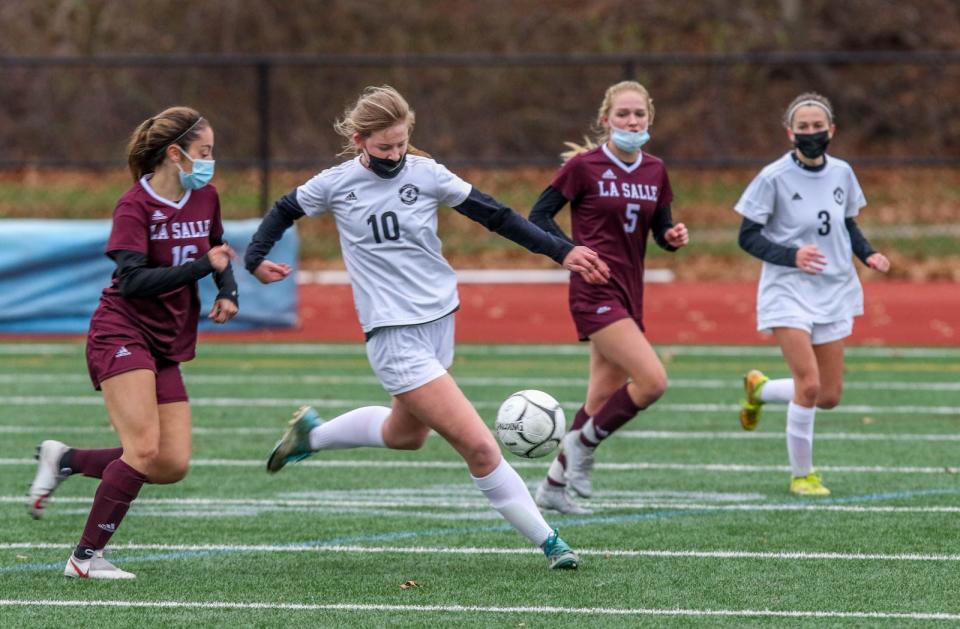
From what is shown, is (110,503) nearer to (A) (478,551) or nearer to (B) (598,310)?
(A) (478,551)

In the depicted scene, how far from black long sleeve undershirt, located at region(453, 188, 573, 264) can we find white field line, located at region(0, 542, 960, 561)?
4.35 feet

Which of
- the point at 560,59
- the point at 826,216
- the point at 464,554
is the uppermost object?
the point at 560,59

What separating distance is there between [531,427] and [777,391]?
8.72ft

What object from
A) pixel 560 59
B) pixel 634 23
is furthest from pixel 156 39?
pixel 560 59

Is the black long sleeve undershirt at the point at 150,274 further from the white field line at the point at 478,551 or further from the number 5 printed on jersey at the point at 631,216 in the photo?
the number 5 printed on jersey at the point at 631,216

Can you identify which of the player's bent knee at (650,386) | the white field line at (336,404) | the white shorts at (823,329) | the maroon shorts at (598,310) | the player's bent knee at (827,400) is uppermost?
the maroon shorts at (598,310)

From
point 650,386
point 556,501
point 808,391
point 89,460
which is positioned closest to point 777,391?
point 808,391

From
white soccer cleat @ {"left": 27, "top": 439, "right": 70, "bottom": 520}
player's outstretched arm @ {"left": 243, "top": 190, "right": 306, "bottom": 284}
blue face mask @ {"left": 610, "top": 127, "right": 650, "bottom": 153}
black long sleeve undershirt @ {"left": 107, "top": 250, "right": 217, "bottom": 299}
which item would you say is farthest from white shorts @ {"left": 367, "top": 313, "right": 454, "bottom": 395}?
blue face mask @ {"left": 610, "top": 127, "right": 650, "bottom": 153}

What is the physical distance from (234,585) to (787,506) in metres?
2.93

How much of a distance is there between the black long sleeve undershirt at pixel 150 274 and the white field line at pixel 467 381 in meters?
6.45

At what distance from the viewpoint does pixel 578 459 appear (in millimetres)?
8242

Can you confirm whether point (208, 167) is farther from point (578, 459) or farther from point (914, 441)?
point (914, 441)

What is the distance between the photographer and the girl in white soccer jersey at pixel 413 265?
6.43m

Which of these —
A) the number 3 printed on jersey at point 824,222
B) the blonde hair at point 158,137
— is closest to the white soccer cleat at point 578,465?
the number 3 printed on jersey at point 824,222
